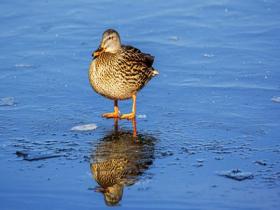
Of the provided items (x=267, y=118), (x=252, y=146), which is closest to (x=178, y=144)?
(x=252, y=146)

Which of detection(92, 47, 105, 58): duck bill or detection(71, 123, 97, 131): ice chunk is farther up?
detection(92, 47, 105, 58): duck bill

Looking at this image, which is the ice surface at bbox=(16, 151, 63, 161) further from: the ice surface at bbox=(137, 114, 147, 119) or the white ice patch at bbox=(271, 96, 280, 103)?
the white ice patch at bbox=(271, 96, 280, 103)

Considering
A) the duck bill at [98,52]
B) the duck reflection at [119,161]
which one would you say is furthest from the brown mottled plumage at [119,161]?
the duck bill at [98,52]

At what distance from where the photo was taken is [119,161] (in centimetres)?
605

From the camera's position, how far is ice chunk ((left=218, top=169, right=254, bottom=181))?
568 cm

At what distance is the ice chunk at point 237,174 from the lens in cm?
568

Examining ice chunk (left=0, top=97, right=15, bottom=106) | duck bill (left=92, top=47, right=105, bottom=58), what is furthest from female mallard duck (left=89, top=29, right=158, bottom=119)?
ice chunk (left=0, top=97, right=15, bottom=106)

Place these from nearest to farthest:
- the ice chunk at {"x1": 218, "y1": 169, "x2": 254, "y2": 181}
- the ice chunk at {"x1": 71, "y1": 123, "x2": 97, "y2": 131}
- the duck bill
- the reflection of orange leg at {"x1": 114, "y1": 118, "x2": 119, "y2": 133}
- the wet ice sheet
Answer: the wet ice sheet, the ice chunk at {"x1": 218, "y1": 169, "x2": 254, "y2": 181}, the ice chunk at {"x1": 71, "y1": 123, "x2": 97, "y2": 131}, the reflection of orange leg at {"x1": 114, "y1": 118, "x2": 119, "y2": 133}, the duck bill

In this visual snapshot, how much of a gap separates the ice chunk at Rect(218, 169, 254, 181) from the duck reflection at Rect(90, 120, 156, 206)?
64 cm

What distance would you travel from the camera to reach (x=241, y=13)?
35.9ft

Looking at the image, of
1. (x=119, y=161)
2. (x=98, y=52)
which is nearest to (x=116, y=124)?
(x=98, y=52)

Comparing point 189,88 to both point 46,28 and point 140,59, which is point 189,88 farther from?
point 46,28

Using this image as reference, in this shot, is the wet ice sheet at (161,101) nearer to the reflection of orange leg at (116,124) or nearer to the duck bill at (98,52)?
the reflection of orange leg at (116,124)

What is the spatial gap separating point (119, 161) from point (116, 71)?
1.61 meters
